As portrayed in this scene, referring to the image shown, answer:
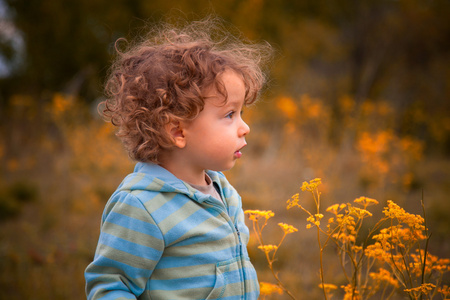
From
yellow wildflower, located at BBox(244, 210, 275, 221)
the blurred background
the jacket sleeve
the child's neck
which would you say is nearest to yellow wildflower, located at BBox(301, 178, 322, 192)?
yellow wildflower, located at BBox(244, 210, 275, 221)

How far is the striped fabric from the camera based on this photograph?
119 cm

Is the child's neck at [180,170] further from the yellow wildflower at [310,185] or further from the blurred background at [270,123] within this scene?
the blurred background at [270,123]

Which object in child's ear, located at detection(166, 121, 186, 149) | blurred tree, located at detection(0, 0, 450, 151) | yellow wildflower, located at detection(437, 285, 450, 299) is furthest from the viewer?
blurred tree, located at detection(0, 0, 450, 151)

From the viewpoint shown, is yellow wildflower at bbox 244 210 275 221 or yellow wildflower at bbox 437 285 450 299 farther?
yellow wildflower at bbox 244 210 275 221

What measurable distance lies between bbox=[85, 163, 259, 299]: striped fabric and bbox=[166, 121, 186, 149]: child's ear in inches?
4.3

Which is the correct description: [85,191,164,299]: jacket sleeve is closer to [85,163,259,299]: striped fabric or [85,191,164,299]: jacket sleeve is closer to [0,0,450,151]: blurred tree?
[85,163,259,299]: striped fabric

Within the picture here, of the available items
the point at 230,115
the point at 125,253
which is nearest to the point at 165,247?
the point at 125,253

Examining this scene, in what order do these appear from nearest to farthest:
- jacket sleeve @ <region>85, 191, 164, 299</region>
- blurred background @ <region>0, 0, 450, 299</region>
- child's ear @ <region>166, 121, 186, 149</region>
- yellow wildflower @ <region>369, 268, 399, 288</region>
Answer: jacket sleeve @ <region>85, 191, 164, 299</region> → child's ear @ <region>166, 121, 186, 149</region> → yellow wildflower @ <region>369, 268, 399, 288</region> → blurred background @ <region>0, 0, 450, 299</region>

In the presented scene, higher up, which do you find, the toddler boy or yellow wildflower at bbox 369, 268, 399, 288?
the toddler boy

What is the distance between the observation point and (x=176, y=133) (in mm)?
1407

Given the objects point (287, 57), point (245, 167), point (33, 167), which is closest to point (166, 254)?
point (245, 167)

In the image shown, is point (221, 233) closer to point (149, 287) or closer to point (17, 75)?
point (149, 287)

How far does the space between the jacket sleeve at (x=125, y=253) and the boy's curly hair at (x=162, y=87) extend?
0.89 feet

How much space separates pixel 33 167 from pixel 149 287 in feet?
→ 15.4
